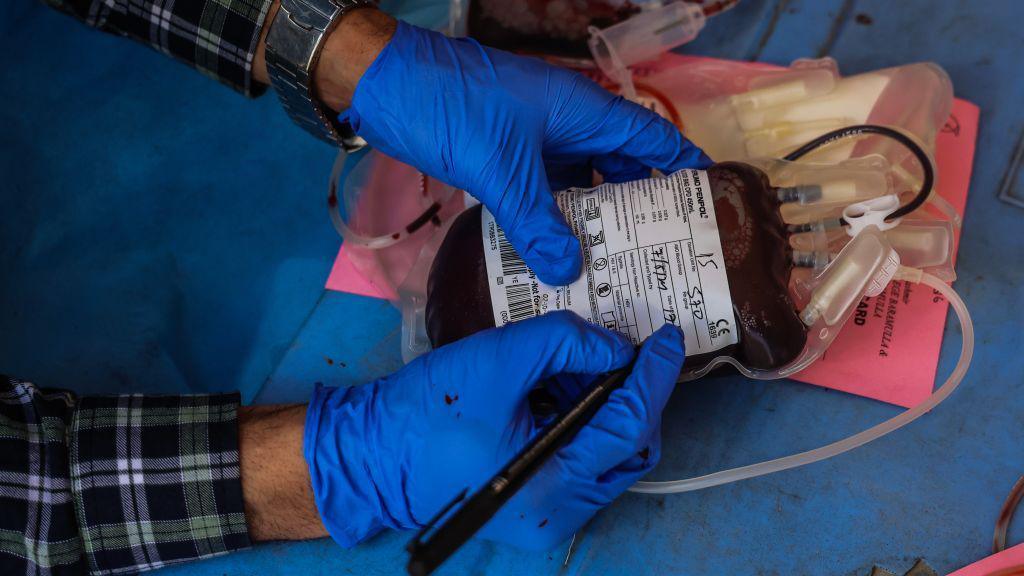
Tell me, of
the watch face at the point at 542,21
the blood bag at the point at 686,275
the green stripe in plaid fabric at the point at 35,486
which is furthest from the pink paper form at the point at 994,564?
the green stripe in plaid fabric at the point at 35,486

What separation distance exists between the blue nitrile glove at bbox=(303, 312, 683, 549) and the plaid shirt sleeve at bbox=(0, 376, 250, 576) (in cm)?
13

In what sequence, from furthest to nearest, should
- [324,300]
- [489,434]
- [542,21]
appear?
1. [542,21]
2. [324,300]
3. [489,434]

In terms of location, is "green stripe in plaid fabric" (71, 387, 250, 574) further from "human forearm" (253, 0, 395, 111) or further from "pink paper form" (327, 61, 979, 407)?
"pink paper form" (327, 61, 979, 407)

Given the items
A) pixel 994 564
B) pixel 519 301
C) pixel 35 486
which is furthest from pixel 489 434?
pixel 994 564

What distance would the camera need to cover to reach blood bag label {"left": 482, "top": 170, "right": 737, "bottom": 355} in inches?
34.8

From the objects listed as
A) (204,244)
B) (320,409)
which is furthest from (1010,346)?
(204,244)

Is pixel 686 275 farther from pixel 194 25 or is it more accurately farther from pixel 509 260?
pixel 194 25

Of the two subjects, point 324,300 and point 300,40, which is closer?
point 300,40

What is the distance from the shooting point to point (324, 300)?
1.22 meters

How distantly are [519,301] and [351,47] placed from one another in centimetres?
42

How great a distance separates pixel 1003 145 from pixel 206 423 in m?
1.29

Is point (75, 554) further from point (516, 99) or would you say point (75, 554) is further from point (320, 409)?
point (516, 99)

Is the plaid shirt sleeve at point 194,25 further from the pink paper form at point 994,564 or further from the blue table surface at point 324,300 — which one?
the pink paper form at point 994,564

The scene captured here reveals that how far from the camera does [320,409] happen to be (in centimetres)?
98
